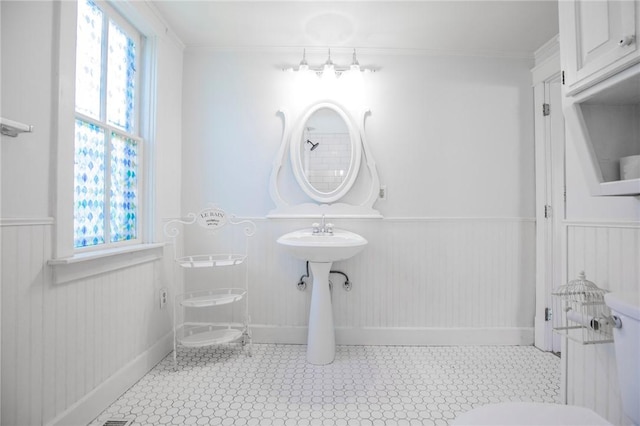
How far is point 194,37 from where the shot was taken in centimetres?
221

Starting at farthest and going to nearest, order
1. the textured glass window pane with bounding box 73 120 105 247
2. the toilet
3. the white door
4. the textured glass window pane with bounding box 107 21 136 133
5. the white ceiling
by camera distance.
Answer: the white door, the white ceiling, the textured glass window pane with bounding box 107 21 136 133, the textured glass window pane with bounding box 73 120 105 247, the toilet

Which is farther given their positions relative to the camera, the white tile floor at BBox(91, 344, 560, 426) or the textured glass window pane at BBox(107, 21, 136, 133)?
the textured glass window pane at BBox(107, 21, 136, 133)

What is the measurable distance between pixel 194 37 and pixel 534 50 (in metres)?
Answer: 2.63

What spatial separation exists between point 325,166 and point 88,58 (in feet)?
5.07

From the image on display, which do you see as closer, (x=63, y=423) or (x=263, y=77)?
(x=63, y=423)

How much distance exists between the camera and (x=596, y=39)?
1100 millimetres

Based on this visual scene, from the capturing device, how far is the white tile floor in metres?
1.47

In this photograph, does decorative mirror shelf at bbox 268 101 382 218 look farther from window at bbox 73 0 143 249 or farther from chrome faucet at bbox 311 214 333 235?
window at bbox 73 0 143 249

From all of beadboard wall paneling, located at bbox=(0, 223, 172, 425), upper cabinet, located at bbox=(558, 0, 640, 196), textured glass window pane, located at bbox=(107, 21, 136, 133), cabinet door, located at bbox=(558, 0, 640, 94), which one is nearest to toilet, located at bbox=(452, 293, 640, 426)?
upper cabinet, located at bbox=(558, 0, 640, 196)

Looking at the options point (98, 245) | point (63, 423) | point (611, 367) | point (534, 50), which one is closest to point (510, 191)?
point (534, 50)

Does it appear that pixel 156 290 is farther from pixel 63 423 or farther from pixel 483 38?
pixel 483 38

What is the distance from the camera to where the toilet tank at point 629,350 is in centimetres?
94

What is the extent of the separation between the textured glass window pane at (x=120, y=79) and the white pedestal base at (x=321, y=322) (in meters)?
1.53

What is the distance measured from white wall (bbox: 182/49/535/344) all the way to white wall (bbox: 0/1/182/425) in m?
1.00
